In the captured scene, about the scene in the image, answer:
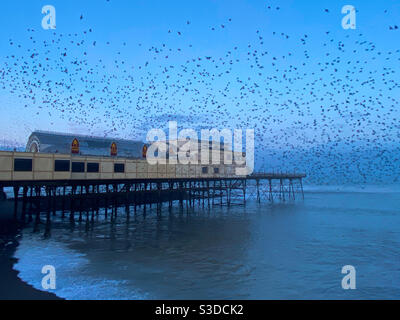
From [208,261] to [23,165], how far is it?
608 inches

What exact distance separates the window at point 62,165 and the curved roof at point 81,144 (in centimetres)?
884

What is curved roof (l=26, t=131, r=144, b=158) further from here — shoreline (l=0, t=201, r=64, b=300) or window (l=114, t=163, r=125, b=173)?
shoreline (l=0, t=201, r=64, b=300)

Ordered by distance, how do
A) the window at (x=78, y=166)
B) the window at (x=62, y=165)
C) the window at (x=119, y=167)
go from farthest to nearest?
the window at (x=119, y=167) → the window at (x=78, y=166) → the window at (x=62, y=165)

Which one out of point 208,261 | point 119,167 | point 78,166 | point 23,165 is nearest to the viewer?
point 208,261

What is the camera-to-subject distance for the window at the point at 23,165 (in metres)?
22.8

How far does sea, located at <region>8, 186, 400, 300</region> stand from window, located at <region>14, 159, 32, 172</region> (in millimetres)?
5663

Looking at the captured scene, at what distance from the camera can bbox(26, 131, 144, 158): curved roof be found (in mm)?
35219

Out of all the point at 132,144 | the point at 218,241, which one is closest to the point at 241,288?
the point at 218,241

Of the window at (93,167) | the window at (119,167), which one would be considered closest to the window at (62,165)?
the window at (93,167)

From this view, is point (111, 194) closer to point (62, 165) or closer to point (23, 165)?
point (62, 165)

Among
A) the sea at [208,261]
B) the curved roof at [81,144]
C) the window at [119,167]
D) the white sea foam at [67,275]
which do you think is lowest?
the sea at [208,261]

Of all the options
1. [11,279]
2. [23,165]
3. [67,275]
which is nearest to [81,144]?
[23,165]

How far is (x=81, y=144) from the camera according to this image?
39.2 m

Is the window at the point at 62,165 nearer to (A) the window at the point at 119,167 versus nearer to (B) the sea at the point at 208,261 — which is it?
(A) the window at the point at 119,167
